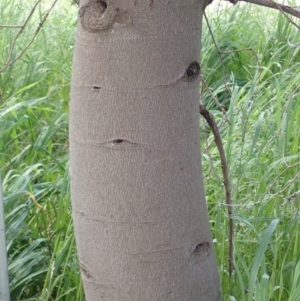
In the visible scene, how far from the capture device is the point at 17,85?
344 cm

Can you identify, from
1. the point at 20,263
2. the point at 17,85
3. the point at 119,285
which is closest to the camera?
the point at 119,285

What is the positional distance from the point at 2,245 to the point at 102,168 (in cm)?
65

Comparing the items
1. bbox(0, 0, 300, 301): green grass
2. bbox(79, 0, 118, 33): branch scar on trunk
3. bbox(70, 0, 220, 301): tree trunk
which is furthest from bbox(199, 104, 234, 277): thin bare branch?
bbox(79, 0, 118, 33): branch scar on trunk

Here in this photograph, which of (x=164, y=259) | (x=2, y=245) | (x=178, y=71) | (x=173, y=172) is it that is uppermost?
(x=178, y=71)

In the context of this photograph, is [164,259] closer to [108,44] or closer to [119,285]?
[119,285]

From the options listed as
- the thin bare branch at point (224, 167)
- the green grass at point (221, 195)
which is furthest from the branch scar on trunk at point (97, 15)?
the green grass at point (221, 195)

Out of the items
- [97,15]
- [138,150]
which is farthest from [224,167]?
[97,15]

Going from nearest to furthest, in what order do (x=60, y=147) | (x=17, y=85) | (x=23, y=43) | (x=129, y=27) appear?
(x=129, y=27) → (x=60, y=147) → (x=17, y=85) → (x=23, y=43)

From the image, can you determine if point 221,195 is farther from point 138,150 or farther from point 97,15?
point 97,15

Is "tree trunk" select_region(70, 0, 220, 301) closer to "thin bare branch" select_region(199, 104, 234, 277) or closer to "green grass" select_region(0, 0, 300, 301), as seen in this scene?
"thin bare branch" select_region(199, 104, 234, 277)

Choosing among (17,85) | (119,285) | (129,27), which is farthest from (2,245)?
(17,85)

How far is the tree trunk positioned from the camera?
112 centimetres

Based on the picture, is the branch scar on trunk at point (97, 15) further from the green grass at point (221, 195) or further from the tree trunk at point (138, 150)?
the green grass at point (221, 195)

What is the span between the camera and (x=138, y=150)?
1.14 metres
